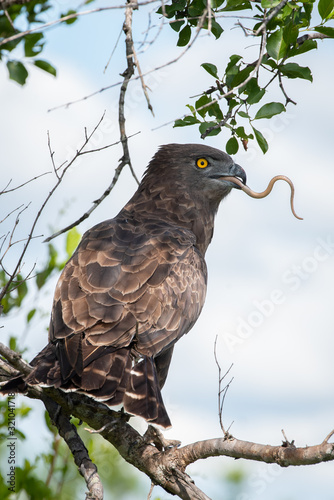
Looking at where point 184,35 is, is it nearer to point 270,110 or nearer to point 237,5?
point 237,5

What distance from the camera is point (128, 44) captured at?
3676 mm

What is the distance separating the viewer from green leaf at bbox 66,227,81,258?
5941mm

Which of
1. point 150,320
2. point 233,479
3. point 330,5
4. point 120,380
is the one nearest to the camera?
point 120,380

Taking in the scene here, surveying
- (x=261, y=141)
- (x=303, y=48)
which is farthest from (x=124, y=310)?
(x=303, y=48)

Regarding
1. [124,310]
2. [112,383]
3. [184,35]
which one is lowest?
[112,383]

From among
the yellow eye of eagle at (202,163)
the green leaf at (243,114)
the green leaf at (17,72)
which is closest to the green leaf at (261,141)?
the green leaf at (243,114)

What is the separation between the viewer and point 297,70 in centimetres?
437

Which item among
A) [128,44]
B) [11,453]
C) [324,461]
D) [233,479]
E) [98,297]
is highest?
[128,44]

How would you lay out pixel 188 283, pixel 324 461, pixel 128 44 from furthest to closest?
pixel 188 283
pixel 128 44
pixel 324 461

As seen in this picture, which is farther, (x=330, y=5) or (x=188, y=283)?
(x=188, y=283)

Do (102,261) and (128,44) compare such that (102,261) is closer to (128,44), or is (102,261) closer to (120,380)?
(120,380)

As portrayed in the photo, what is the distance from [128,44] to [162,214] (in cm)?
270

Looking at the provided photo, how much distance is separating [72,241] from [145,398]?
230 cm

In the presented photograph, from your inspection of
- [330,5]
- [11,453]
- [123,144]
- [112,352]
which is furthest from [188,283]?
[330,5]
